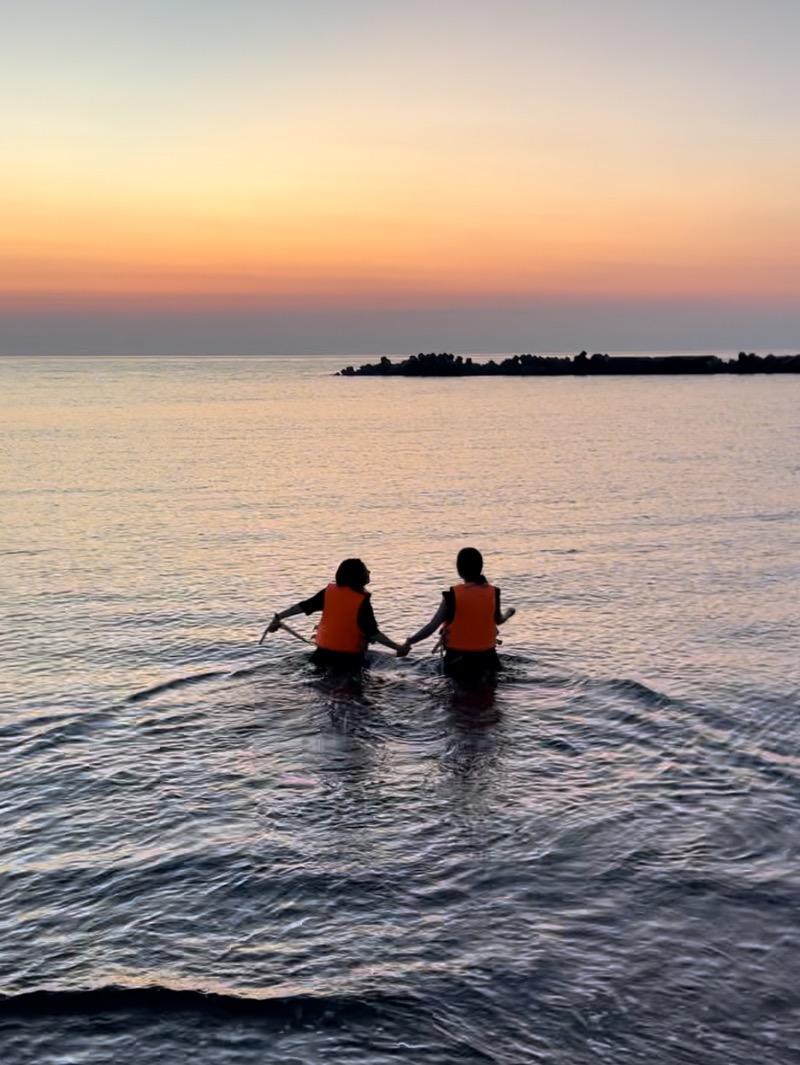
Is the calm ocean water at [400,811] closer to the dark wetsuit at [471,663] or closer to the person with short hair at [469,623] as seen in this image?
the dark wetsuit at [471,663]

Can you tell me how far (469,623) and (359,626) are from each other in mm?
1703

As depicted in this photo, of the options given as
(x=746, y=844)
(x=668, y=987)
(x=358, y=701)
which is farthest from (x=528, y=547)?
(x=668, y=987)

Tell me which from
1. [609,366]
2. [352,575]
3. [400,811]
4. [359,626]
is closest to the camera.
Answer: [400,811]

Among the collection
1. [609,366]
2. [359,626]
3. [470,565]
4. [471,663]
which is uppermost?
[609,366]

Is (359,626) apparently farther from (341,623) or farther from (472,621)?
(472,621)

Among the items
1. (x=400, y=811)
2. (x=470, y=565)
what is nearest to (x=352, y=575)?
(x=470, y=565)

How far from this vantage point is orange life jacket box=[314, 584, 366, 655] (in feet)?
51.8

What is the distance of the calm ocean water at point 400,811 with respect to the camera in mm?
7336

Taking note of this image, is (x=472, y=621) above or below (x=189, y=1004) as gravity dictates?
above

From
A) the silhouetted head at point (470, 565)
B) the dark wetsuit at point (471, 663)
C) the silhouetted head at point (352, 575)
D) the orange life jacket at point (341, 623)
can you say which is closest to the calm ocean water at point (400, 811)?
the dark wetsuit at point (471, 663)

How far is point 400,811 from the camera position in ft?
36.2

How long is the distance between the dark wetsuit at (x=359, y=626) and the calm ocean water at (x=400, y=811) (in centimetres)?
41

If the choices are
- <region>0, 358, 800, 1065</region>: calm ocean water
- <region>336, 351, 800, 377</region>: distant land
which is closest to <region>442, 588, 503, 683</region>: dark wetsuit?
A: <region>0, 358, 800, 1065</region>: calm ocean water

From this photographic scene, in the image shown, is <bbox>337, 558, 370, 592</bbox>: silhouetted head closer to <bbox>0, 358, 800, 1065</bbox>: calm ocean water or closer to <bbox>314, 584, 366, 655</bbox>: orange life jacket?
<bbox>314, 584, 366, 655</bbox>: orange life jacket
